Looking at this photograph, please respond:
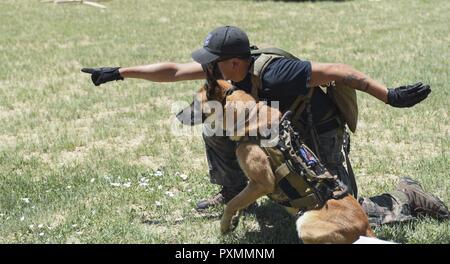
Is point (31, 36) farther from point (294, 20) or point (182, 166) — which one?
point (182, 166)

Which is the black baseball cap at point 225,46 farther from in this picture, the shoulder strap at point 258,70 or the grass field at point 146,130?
the grass field at point 146,130

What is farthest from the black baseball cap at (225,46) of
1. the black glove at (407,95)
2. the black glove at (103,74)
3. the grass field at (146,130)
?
the grass field at (146,130)

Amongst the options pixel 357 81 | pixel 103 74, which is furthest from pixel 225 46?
pixel 103 74

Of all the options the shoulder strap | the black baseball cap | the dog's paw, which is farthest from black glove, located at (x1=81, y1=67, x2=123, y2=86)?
the dog's paw

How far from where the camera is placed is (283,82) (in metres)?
3.99

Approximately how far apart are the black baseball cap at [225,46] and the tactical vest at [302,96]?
0.47ft

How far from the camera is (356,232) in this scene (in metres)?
3.60

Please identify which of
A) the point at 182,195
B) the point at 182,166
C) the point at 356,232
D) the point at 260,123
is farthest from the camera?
the point at 182,166

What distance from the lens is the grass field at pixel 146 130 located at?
465cm

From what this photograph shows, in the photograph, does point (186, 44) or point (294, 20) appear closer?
point (186, 44)

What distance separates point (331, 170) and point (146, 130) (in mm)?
3242

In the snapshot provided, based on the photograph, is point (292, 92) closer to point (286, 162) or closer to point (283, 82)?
point (283, 82)

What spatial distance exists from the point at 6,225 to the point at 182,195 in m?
1.48
